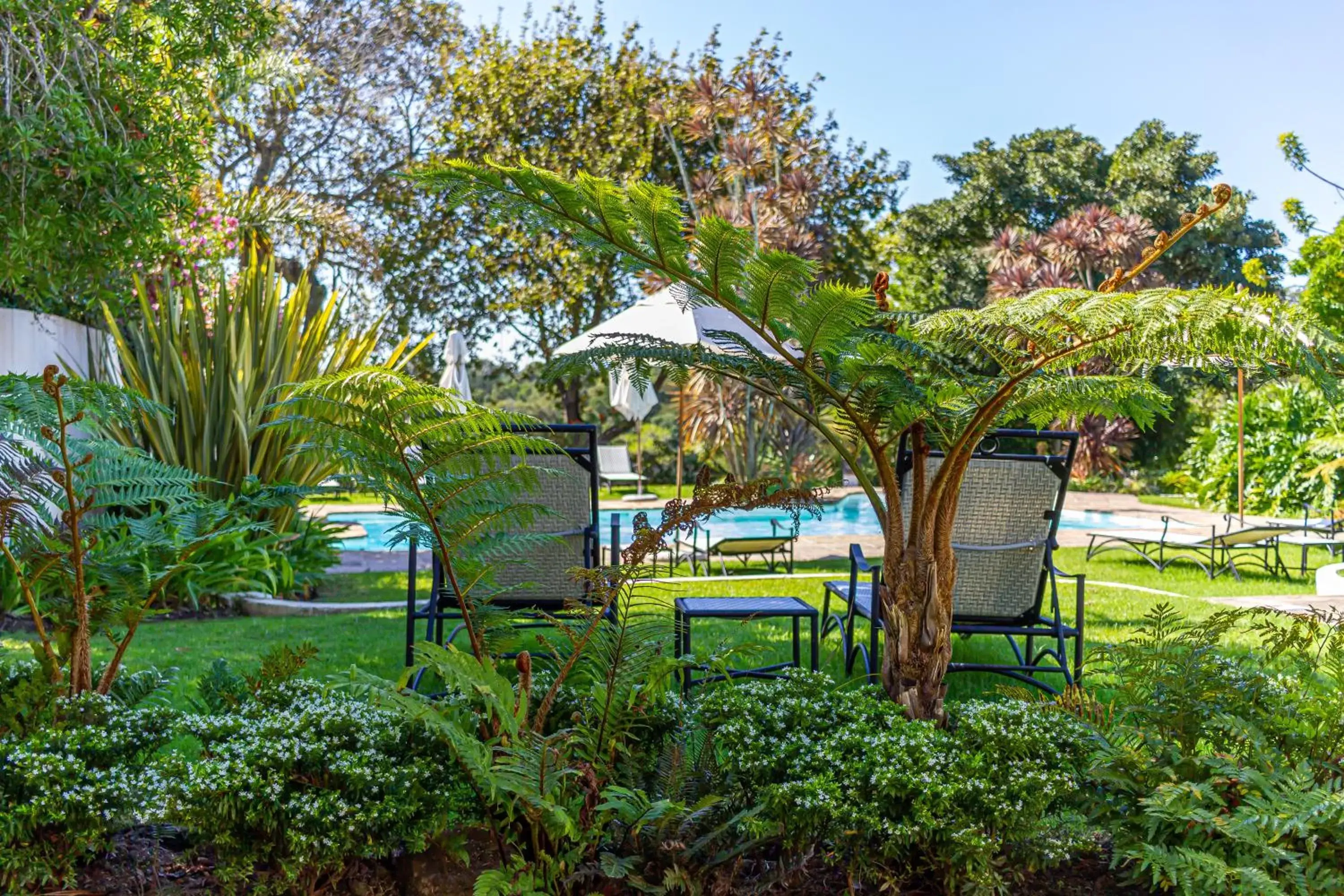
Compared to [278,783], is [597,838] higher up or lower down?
lower down

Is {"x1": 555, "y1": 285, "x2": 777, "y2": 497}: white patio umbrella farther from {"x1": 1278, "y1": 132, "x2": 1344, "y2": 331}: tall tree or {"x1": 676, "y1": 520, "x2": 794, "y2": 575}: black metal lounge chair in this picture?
{"x1": 1278, "y1": 132, "x2": 1344, "y2": 331}: tall tree

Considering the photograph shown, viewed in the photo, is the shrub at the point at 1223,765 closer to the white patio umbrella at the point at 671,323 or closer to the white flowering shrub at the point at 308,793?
the white flowering shrub at the point at 308,793

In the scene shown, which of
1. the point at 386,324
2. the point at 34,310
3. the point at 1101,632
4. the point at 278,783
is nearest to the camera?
the point at 278,783

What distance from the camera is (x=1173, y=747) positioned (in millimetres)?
2186

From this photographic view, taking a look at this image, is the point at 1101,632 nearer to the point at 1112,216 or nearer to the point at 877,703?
the point at 877,703

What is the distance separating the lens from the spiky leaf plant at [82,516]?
7.96 ft

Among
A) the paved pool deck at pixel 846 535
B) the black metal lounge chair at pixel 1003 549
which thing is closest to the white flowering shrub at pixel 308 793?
the black metal lounge chair at pixel 1003 549

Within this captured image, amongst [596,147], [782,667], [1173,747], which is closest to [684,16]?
[596,147]

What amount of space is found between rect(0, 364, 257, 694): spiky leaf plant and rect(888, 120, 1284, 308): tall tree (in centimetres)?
2166

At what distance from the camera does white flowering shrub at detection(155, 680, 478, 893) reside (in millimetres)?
1962

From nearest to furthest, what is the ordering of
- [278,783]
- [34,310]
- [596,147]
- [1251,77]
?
[278,783] < [34,310] < [1251,77] < [596,147]

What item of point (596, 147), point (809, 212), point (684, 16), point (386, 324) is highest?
point (684, 16)

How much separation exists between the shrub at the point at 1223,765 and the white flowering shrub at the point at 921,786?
113 mm

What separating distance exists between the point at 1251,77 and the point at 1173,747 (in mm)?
16728
